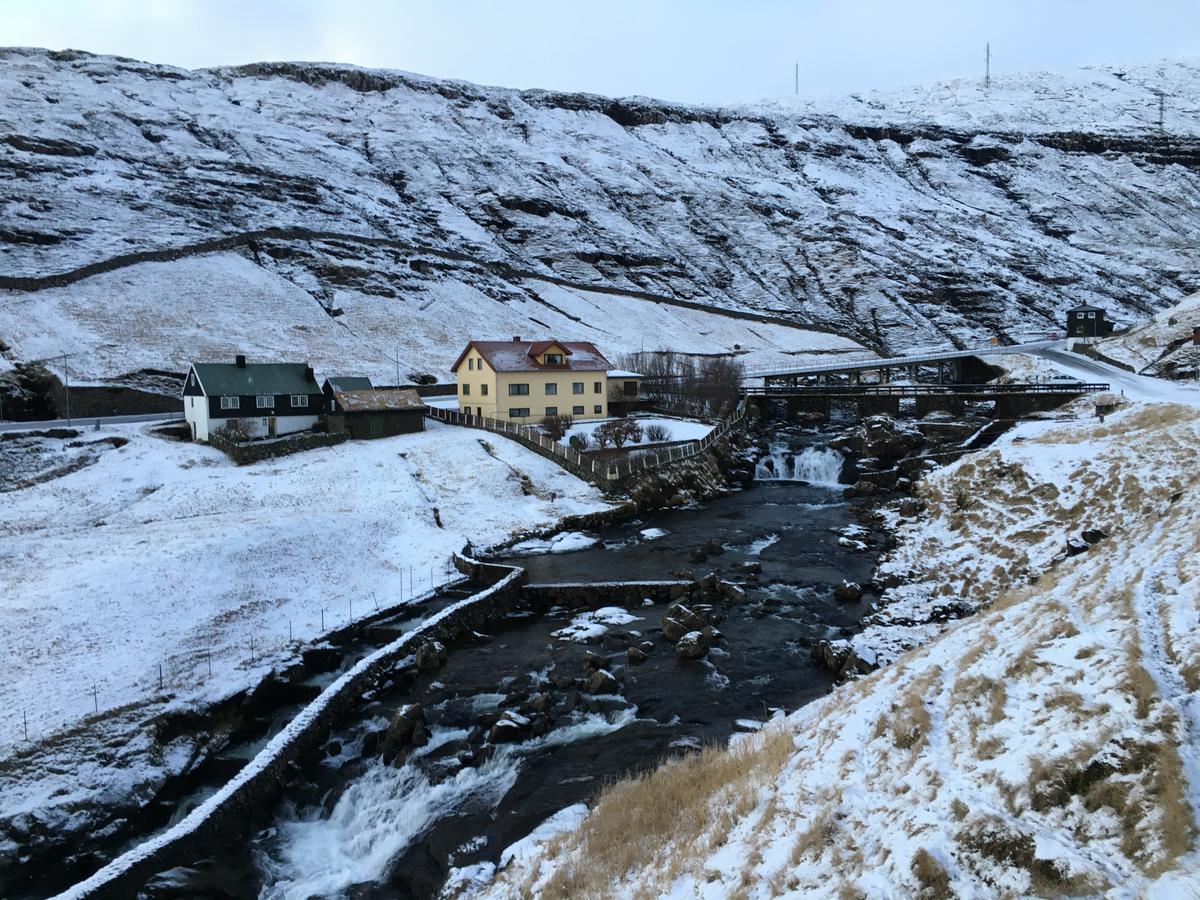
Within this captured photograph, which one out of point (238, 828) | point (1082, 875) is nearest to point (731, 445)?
point (238, 828)

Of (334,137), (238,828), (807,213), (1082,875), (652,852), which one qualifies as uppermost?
(334,137)

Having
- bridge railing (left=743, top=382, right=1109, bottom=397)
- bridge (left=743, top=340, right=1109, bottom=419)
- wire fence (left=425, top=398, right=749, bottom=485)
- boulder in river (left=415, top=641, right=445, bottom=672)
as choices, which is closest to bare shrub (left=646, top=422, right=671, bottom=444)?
wire fence (left=425, top=398, right=749, bottom=485)

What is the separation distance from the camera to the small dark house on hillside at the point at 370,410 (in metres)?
48.0

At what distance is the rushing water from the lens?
Result: 14.9m

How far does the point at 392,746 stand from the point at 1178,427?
31710mm

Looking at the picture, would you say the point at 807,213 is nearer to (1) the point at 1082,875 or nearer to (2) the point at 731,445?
(2) the point at 731,445

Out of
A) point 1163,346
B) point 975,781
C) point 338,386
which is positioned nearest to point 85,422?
point 338,386

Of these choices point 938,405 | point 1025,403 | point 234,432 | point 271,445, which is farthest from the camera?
point 938,405

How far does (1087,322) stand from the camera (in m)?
76.1

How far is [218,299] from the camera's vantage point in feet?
250

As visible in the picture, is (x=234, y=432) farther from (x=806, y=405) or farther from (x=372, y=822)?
(x=806, y=405)

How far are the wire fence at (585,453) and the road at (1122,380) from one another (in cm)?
2488

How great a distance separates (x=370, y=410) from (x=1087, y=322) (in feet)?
240

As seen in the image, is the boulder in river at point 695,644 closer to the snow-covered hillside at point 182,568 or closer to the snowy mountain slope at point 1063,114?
the snow-covered hillside at point 182,568
